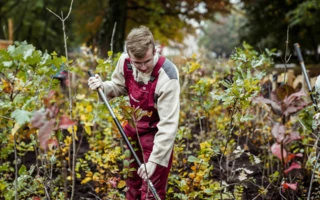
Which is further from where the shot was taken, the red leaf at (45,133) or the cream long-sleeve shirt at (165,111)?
the cream long-sleeve shirt at (165,111)

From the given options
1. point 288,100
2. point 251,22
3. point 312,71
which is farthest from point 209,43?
point 288,100

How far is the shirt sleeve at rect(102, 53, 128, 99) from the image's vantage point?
3.02m

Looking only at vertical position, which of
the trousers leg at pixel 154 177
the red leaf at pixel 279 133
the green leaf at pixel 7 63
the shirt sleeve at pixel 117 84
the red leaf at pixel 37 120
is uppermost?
the green leaf at pixel 7 63

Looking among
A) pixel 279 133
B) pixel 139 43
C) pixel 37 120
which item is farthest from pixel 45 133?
pixel 279 133

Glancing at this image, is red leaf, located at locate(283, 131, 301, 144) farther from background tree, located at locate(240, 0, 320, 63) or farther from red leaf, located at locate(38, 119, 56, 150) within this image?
background tree, located at locate(240, 0, 320, 63)

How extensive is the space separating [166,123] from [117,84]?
586mm

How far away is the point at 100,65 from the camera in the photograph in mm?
3189

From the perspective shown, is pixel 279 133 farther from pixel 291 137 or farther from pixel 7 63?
pixel 7 63

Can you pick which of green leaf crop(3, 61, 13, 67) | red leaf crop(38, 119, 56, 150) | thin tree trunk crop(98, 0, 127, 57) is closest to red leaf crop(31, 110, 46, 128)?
red leaf crop(38, 119, 56, 150)

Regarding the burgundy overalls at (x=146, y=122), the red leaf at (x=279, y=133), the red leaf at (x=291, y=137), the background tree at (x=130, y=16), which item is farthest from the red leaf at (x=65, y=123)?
the background tree at (x=130, y=16)

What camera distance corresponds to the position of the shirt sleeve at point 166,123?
104 inches

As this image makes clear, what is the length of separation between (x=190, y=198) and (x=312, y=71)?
32.3 ft

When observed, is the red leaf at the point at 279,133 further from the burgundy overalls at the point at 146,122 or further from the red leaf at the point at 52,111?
the red leaf at the point at 52,111

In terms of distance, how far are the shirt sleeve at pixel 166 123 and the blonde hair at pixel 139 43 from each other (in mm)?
258
